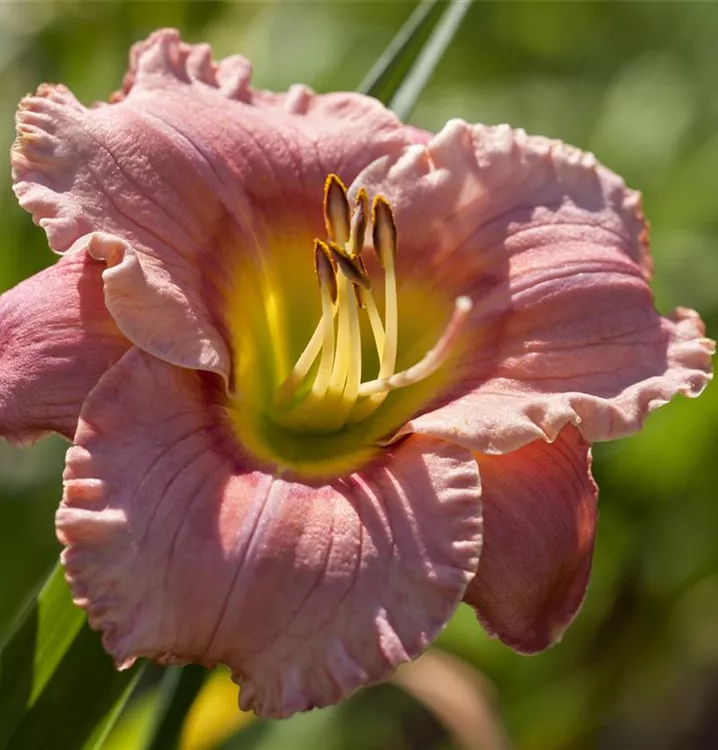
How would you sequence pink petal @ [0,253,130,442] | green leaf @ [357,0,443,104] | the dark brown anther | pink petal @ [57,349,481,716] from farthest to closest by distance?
green leaf @ [357,0,443,104] → the dark brown anther → pink petal @ [0,253,130,442] → pink petal @ [57,349,481,716]

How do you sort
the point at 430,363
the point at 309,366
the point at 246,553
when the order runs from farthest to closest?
1. the point at 309,366
2. the point at 430,363
3. the point at 246,553

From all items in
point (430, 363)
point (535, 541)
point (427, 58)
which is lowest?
point (535, 541)

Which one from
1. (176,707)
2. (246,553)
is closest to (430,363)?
(246,553)

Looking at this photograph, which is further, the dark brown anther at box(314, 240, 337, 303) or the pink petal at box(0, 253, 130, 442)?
the dark brown anther at box(314, 240, 337, 303)

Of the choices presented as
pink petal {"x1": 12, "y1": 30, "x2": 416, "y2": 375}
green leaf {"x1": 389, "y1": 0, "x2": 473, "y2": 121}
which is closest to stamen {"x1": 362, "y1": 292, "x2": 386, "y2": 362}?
pink petal {"x1": 12, "y1": 30, "x2": 416, "y2": 375}

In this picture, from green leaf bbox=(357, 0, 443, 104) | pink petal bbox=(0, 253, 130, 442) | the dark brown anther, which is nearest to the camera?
pink petal bbox=(0, 253, 130, 442)

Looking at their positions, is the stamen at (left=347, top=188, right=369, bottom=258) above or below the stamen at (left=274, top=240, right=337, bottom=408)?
above

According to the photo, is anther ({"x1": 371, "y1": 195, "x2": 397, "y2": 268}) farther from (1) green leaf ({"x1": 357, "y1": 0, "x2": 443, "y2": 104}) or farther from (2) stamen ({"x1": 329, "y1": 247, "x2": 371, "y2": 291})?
(1) green leaf ({"x1": 357, "y1": 0, "x2": 443, "y2": 104})

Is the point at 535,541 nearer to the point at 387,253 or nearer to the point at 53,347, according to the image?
the point at 387,253
